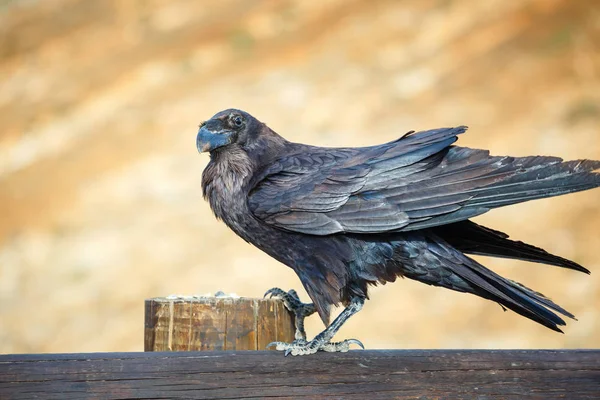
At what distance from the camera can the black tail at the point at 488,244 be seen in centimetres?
263

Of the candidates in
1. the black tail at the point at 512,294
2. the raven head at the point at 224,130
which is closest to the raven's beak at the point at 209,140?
the raven head at the point at 224,130

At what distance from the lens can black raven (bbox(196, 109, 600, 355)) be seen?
2.50 metres

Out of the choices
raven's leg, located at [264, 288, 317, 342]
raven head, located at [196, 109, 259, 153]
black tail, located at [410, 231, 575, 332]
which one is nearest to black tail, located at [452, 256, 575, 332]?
black tail, located at [410, 231, 575, 332]

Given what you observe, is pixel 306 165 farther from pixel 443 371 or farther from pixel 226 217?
pixel 443 371

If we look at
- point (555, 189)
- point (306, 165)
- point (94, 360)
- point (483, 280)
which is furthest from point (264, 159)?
point (94, 360)

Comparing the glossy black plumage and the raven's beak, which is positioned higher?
the raven's beak

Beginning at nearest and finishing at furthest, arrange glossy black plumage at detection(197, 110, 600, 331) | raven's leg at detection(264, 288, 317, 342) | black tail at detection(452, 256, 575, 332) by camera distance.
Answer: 1. glossy black plumage at detection(197, 110, 600, 331)
2. black tail at detection(452, 256, 575, 332)
3. raven's leg at detection(264, 288, 317, 342)

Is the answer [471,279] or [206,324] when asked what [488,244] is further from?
[206,324]

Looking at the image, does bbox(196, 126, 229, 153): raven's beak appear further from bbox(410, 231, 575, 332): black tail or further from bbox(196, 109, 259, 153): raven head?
bbox(410, 231, 575, 332): black tail

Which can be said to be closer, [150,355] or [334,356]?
[150,355]

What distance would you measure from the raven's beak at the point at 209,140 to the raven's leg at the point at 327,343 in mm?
806

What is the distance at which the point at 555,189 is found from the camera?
235 centimetres

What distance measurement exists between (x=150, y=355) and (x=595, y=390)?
1237 millimetres

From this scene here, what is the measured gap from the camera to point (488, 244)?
9.02 feet
